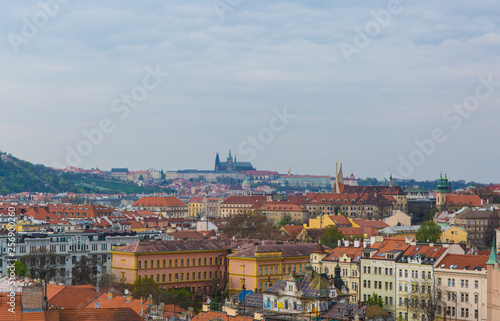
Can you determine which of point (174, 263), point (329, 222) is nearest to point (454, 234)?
point (329, 222)

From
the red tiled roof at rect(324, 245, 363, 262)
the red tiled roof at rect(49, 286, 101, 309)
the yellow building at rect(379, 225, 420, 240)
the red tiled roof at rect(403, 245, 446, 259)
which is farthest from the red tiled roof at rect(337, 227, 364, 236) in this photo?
the red tiled roof at rect(49, 286, 101, 309)

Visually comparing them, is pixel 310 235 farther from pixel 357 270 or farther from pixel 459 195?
pixel 459 195

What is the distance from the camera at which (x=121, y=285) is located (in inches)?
2486

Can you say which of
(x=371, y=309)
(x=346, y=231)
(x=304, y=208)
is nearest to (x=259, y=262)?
(x=371, y=309)

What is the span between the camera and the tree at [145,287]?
189 feet

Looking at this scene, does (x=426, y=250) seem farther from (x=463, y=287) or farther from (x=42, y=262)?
(x=42, y=262)

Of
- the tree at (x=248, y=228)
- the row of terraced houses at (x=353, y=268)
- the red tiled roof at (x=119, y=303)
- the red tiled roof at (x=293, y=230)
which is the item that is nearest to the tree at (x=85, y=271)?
the row of terraced houses at (x=353, y=268)

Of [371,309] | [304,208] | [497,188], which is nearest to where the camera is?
[371,309]

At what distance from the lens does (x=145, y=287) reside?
60031mm

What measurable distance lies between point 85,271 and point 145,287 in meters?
12.1

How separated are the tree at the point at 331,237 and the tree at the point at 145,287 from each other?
117 feet

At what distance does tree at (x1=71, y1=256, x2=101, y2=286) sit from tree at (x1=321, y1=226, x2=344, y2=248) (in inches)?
1166

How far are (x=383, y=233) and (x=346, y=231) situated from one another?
377 inches

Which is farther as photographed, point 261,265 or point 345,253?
point 345,253
